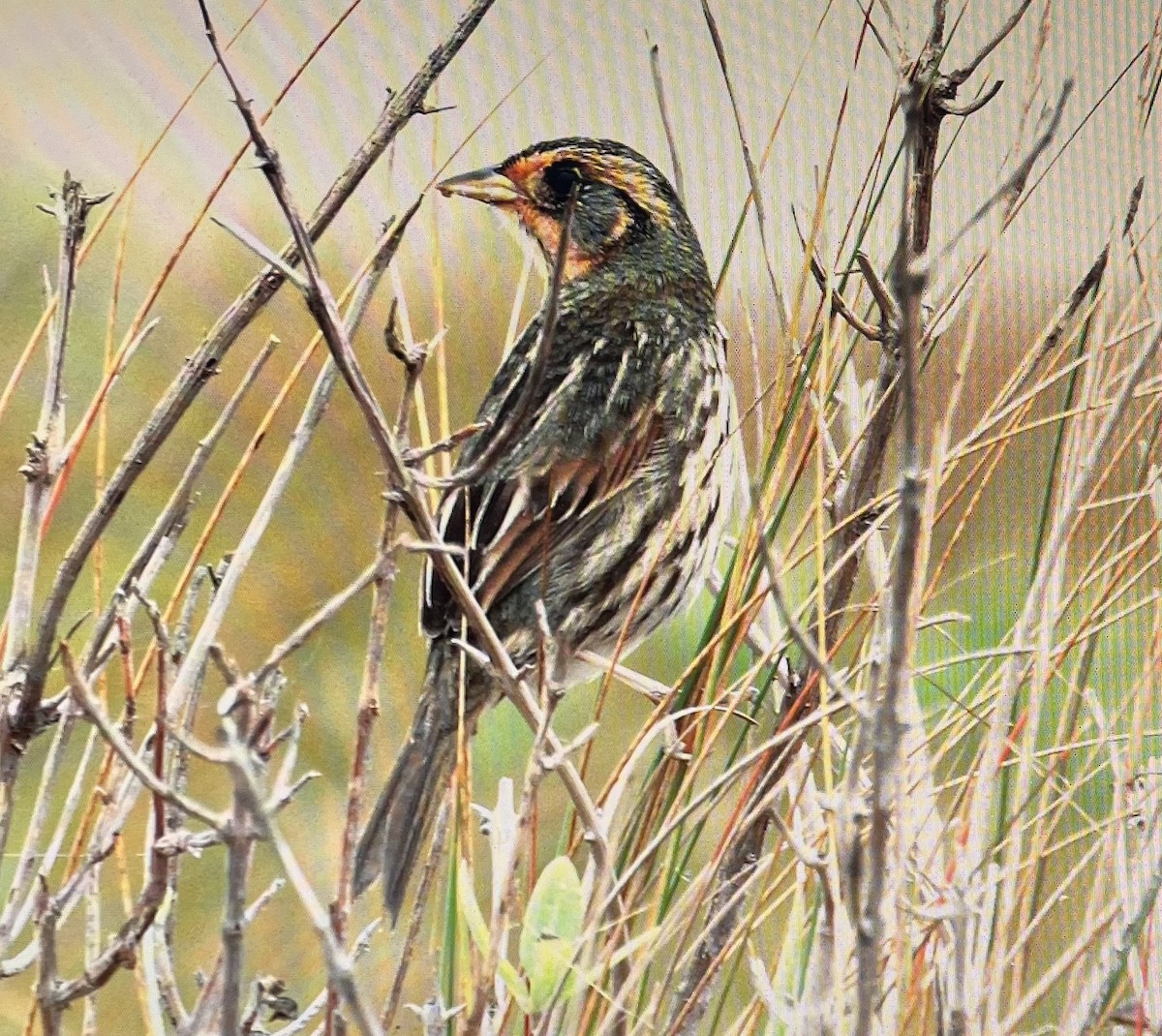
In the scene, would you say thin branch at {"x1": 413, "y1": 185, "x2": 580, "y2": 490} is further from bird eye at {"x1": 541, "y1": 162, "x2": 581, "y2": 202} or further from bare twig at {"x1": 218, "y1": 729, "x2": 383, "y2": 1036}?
bird eye at {"x1": 541, "y1": 162, "x2": 581, "y2": 202}

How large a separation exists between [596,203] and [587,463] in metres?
0.25

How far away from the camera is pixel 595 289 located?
1.27 m

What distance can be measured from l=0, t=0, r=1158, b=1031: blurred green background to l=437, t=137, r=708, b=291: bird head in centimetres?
2

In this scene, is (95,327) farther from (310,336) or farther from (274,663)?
(274,663)

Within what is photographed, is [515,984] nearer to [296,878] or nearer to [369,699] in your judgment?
[369,699]

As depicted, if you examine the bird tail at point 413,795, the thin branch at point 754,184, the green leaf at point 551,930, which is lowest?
the green leaf at point 551,930

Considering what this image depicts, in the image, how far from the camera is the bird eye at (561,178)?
117 cm

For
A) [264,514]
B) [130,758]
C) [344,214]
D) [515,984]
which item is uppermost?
[344,214]

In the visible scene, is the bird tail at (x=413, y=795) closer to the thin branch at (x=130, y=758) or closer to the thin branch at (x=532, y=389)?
the thin branch at (x=532, y=389)

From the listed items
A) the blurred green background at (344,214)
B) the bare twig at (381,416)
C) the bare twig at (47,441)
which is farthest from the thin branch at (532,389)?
the blurred green background at (344,214)

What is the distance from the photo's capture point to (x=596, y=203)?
1.24 meters

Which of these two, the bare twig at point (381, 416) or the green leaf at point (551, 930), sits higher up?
the bare twig at point (381, 416)

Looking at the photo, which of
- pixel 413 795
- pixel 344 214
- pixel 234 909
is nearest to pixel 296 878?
pixel 234 909

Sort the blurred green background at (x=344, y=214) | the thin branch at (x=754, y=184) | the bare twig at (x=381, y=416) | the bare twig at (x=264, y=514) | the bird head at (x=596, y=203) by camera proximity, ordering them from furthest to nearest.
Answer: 1. the bird head at (x=596, y=203)
2. the thin branch at (x=754, y=184)
3. the blurred green background at (x=344, y=214)
4. the bare twig at (x=264, y=514)
5. the bare twig at (x=381, y=416)
